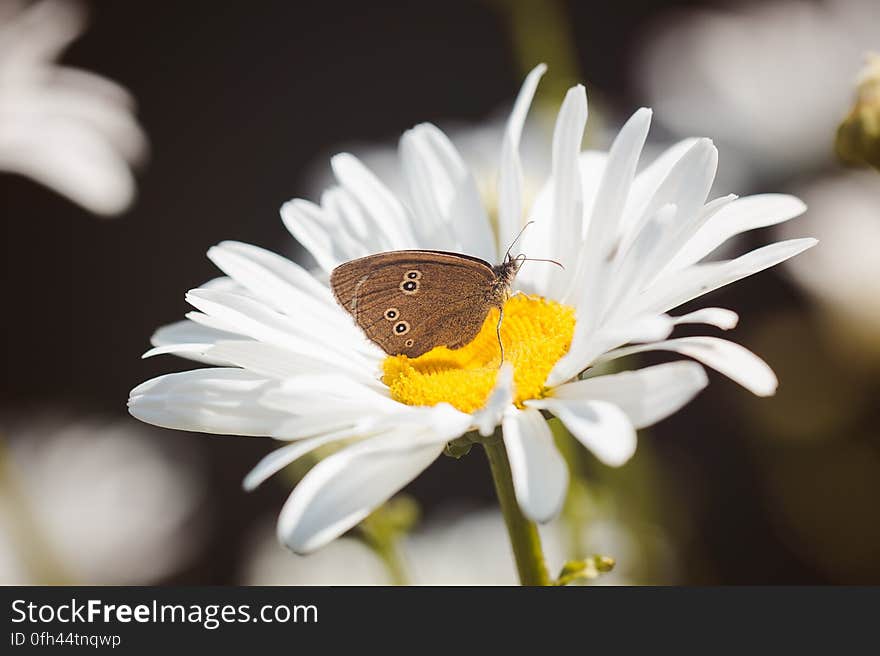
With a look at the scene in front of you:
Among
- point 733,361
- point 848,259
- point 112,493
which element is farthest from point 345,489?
point 112,493

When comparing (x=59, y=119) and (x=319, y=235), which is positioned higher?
(x=59, y=119)

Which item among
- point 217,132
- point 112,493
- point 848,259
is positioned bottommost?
point 848,259

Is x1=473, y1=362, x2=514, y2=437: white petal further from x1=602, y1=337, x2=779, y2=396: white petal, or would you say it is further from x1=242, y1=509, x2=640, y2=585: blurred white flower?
x1=242, y1=509, x2=640, y2=585: blurred white flower

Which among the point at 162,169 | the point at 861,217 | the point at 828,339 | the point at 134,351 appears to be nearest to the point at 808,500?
the point at 828,339

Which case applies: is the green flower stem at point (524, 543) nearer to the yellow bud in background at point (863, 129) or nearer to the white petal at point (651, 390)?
the white petal at point (651, 390)

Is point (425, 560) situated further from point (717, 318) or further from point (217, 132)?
point (217, 132)

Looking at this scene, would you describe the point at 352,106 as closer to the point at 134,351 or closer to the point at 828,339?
the point at 134,351
